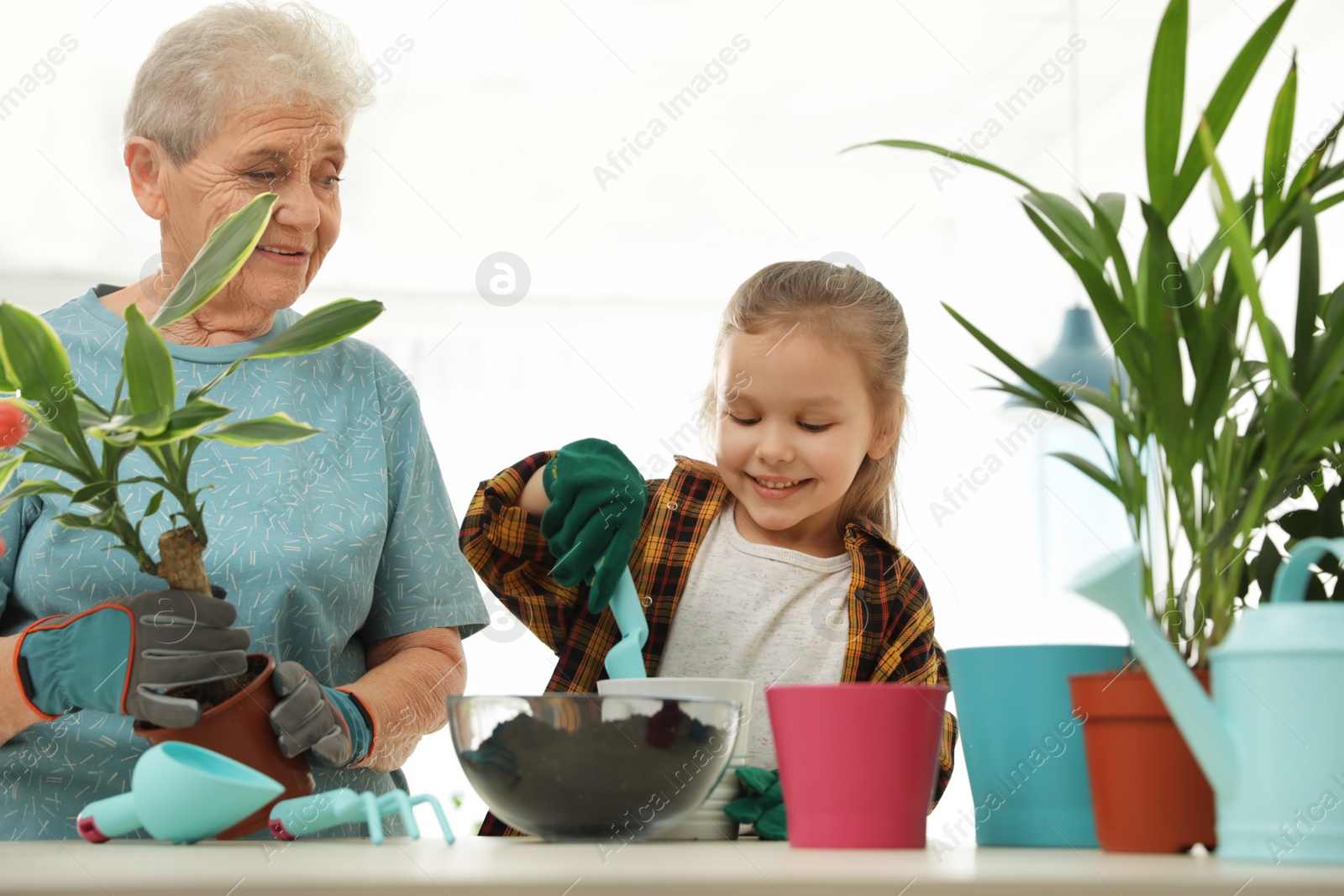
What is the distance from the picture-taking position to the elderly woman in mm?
945

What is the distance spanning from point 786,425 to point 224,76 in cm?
66

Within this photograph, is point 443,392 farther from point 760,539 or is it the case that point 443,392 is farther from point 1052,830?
point 1052,830

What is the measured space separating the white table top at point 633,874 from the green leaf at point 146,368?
10.0 inches

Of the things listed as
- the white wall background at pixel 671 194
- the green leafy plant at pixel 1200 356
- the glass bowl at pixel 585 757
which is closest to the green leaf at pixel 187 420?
the glass bowl at pixel 585 757

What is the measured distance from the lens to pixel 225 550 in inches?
38.3

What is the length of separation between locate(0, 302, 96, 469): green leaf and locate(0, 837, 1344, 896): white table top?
0.85 feet

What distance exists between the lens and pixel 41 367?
630mm

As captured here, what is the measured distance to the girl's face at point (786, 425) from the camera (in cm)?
104

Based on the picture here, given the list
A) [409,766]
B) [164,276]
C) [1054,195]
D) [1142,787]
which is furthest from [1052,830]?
[409,766]

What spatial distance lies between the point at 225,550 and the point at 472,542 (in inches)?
9.0

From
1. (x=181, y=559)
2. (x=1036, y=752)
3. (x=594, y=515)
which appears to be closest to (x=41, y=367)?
(x=181, y=559)

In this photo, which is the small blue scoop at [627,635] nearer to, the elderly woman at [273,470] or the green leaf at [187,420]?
the elderly woman at [273,470]

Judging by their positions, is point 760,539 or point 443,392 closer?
point 760,539

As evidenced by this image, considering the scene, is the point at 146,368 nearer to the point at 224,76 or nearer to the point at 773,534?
the point at 224,76
